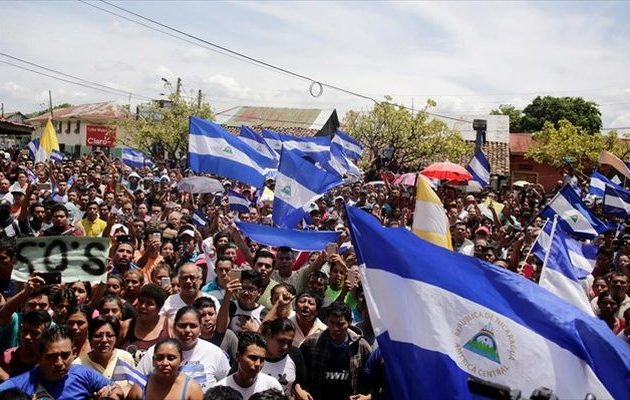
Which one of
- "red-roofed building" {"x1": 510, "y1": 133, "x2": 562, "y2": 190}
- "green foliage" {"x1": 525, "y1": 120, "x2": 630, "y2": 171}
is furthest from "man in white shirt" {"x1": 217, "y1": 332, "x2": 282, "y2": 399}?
"red-roofed building" {"x1": 510, "y1": 133, "x2": 562, "y2": 190}

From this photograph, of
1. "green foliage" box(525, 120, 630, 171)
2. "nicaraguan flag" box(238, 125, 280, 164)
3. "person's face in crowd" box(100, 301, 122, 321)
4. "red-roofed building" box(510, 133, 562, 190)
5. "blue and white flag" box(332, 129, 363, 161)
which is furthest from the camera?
"red-roofed building" box(510, 133, 562, 190)

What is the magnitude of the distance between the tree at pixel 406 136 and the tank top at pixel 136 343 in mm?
24239

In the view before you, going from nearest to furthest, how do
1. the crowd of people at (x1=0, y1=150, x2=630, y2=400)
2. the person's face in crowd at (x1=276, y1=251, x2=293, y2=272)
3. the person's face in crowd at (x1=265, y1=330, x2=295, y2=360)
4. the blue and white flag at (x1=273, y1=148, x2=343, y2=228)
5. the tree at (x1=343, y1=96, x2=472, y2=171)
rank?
the crowd of people at (x1=0, y1=150, x2=630, y2=400)
the person's face in crowd at (x1=265, y1=330, x2=295, y2=360)
the person's face in crowd at (x1=276, y1=251, x2=293, y2=272)
the blue and white flag at (x1=273, y1=148, x2=343, y2=228)
the tree at (x1=343, y1=96, x2=472, y2=171)

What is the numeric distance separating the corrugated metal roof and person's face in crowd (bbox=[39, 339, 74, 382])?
184ft

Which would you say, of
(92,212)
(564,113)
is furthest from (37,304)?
(564,113)

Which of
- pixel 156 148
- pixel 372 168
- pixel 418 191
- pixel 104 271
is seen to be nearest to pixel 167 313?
pixel 104 271

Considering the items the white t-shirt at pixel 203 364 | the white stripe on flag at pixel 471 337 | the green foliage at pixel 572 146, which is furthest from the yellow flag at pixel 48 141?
the green foliage at pixel 572 146

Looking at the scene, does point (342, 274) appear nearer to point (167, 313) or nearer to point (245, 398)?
point (167, 313)

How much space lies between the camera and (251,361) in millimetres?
4293

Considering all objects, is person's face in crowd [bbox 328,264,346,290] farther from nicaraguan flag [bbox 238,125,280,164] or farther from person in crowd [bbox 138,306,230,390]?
nicaraguan flag [bbox 238,125,280,164]

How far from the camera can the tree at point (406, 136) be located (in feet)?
96.7

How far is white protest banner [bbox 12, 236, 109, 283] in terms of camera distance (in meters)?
5.18

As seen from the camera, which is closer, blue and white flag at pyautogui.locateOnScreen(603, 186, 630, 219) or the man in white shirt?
the man in white shirt

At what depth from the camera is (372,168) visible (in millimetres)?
27703
